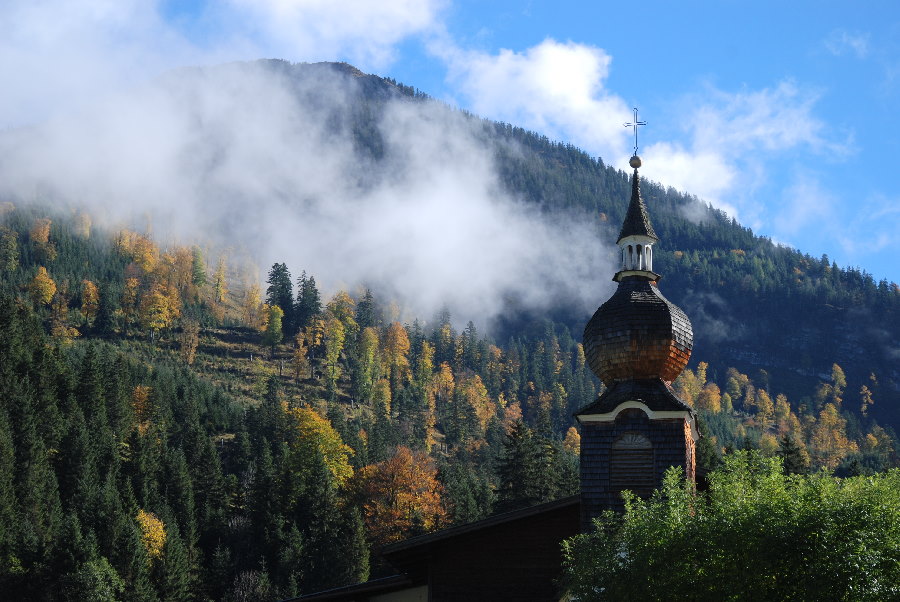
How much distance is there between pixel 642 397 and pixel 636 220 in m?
7.32

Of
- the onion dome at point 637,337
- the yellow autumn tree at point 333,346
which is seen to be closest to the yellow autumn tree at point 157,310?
the yellow autumn tree at point 333,346

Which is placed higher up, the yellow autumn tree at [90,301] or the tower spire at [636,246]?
the yellow autumn tree at [90,301]

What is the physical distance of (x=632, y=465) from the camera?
3111cm

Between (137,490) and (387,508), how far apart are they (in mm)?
20819

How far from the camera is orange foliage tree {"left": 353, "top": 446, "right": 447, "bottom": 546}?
88438 mm

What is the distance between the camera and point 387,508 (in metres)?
92.9

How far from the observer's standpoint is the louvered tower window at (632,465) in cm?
3080

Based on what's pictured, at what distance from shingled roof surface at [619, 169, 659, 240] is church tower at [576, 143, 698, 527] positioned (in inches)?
41.2

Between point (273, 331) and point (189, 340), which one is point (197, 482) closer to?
point (189, 340)

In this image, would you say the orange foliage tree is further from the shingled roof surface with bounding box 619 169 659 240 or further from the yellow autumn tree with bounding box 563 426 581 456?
the yellow autumn tree with bounding box 563 426 581 456

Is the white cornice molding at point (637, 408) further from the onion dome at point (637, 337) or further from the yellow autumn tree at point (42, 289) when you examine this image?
the yellow autumn tree at point (42, 289)

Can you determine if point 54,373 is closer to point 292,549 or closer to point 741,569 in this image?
point 292,549

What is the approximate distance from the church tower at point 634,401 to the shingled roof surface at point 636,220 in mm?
1047

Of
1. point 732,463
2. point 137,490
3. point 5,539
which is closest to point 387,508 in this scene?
point 137,490
